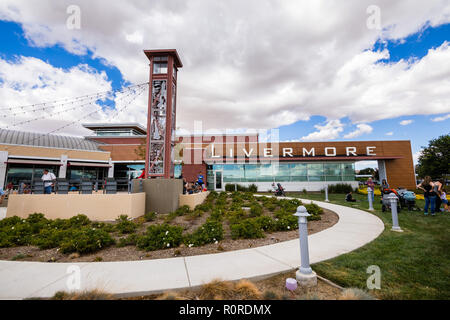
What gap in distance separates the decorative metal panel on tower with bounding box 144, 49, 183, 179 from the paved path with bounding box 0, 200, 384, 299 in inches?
262

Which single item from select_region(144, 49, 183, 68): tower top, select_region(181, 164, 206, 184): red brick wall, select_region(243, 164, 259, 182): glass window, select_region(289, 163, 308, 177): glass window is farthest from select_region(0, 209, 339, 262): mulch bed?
select_region(289, 163, 308, 177): glass window

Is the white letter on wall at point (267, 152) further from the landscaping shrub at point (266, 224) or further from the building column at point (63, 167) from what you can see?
the building column at point (63, 167)

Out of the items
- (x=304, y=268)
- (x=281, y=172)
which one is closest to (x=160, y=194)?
(x=304, y=268)

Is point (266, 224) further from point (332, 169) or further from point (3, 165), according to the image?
point (3, 165)

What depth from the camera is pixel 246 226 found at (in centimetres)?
573

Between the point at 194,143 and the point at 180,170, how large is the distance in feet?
13.9

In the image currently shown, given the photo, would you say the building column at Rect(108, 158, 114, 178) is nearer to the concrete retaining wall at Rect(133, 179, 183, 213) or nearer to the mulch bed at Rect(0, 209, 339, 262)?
the concrete retaining wall at Rect(133, 179, 183, 213)

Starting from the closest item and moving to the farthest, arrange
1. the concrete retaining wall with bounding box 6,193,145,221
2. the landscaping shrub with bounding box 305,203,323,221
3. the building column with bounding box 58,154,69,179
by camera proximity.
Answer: the landscaping shrub with bounding box 305,203,323,221 → the concrete retaining wall with bounding box 6,193,145,221 → the building column with bounding box 58,154,69,179

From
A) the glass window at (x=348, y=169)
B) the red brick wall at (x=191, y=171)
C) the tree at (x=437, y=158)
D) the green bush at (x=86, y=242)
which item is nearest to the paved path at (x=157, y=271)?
the green bush at (x=86, y=242)

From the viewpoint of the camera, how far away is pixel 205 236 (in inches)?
196

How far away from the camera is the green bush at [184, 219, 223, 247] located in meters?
4.89
